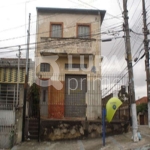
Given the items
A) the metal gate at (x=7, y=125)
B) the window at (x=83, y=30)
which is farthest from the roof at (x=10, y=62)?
the metal gate at (x=7, y=125)

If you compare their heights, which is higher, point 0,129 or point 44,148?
point 0,129

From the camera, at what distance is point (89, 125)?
11.1 m

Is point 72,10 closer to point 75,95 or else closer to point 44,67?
point 44,67

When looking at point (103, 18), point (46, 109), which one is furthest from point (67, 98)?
point (103, 18)

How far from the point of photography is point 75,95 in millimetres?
13648

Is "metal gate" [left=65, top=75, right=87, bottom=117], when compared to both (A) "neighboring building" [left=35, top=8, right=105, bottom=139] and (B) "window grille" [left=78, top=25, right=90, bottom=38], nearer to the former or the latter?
(A) "neighboring building" [left=35, top=8, right=105, bottom=139]

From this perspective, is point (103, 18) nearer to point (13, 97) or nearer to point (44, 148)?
point (13, 97)

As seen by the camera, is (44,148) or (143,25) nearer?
(44,148)

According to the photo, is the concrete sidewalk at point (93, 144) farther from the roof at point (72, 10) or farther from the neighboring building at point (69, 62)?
the roof at point (72, 10)

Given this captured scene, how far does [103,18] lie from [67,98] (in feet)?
23.9

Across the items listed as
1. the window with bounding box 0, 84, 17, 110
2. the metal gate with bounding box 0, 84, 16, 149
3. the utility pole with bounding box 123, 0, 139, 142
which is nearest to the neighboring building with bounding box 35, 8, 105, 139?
the metal gate with bounding box 0, 84, 16, 149

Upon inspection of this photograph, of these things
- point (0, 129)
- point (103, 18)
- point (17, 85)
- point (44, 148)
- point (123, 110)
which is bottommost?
point (44, 148)

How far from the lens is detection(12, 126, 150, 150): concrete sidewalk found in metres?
9.23

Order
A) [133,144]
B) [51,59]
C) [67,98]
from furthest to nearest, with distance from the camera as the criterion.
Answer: [51,59], [67,98], [133,144]
